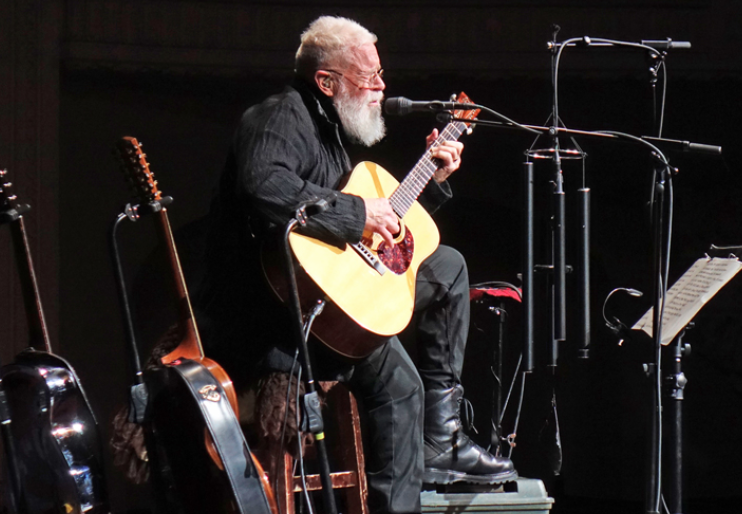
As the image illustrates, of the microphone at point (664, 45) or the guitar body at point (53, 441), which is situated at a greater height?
the microphone at point (664, 45)

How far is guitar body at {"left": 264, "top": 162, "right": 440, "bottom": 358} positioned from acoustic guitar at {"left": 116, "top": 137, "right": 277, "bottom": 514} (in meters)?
0.40

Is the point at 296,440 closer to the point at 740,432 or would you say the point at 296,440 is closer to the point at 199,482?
the point at 199,482

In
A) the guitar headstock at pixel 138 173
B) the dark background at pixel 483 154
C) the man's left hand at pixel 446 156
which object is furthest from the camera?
the dark background at pixel 483 154

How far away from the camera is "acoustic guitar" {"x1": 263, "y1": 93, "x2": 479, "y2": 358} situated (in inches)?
113

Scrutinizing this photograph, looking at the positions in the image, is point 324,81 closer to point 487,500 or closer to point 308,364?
point 308,364

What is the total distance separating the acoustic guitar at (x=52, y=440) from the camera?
103 inches

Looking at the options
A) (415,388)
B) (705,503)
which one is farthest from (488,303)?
(705,503)

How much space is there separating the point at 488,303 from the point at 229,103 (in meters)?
2.31

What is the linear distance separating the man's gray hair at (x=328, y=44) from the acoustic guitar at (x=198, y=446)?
1.12m

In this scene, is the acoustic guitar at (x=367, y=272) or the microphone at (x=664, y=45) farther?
the microphone at (x=664, y=45)

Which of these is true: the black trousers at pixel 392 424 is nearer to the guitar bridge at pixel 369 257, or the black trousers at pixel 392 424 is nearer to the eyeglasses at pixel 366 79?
the guitar bridge at pixel 369 257

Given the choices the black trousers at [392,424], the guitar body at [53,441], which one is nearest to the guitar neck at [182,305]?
the guitar body at [53,441]

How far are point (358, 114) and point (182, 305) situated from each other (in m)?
0.93

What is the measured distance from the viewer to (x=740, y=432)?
5523mm
